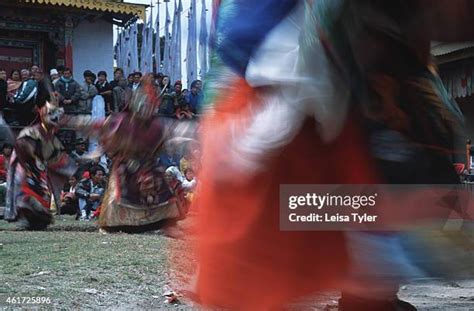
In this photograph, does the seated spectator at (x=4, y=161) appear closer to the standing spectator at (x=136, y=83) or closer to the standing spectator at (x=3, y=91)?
the standing spectator at (x=3, y=91)

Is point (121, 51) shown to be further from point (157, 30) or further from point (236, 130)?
point (236, 130)

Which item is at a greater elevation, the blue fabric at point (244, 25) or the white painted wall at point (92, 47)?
the white painted wall at point (92, 47)

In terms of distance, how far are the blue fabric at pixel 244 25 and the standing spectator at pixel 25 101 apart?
7.49m

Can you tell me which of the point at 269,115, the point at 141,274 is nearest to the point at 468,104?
the point at 269,115

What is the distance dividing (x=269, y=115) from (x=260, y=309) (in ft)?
1.16

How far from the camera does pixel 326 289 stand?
49.0 inches

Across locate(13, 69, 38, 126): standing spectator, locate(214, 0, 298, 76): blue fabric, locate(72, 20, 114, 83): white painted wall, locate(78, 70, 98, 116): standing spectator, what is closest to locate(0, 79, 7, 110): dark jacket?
locate(13, 69, 38, 126): standing spectator

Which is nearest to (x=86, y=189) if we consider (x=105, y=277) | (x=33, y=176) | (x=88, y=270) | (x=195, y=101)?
(x=33, y=176)

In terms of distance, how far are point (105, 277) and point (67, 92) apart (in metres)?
6.19

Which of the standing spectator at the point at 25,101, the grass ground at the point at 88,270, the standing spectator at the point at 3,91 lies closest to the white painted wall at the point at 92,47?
the standing spectator at the point at 3,91

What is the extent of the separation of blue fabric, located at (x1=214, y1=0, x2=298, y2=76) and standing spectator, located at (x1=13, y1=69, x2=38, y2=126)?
7.49 m

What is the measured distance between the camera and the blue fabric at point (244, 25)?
120 centimetres

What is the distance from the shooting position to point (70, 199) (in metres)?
8.88

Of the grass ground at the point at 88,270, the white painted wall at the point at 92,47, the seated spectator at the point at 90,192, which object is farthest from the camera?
the white painted wall at the point at 92,47
